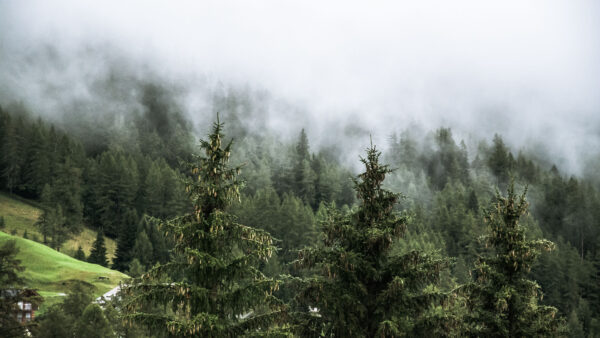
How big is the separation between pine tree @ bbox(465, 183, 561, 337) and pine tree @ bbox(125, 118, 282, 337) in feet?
23.4

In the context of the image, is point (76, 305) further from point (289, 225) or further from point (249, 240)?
point (289, 225)

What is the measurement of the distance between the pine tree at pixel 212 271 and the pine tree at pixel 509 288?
7.12 m

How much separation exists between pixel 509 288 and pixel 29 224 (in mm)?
110671

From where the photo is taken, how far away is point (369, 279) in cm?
1599

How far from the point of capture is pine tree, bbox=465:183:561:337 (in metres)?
15.6

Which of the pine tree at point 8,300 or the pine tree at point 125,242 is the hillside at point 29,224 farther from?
the pine tree at point 8,300

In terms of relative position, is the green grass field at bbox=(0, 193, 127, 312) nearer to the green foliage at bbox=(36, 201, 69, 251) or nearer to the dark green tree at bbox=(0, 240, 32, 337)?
the green foliage at bbox=(36, 201, 69, 251)

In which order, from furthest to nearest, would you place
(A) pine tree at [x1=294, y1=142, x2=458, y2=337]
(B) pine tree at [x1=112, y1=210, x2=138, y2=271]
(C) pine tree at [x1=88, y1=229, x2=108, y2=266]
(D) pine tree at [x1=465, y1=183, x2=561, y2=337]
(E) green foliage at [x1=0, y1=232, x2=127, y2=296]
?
(B) pine tree at [x1=112, y1=210, x2=138, y2=271] < (C) pine tree at [x1=88, y1=229, x2=108, y2=266] < (E) green foliage at [x1=0, y1=232, x2=127, y2=296] < (D) pine tree at [x1=465, y1=183, x2=561, y2=337] < (A) pine tree at [x1=294, y1=142, x2=458, y2=337]

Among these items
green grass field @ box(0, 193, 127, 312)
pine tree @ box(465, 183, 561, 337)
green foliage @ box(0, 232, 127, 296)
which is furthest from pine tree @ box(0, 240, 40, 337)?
green foliage @ box(0, 232, 127, 296)

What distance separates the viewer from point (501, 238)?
53.8ft

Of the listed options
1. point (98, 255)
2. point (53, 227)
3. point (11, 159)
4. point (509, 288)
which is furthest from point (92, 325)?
point (11, 159)

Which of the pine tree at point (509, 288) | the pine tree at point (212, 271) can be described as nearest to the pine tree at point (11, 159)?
the pine tree at point (212, 271)

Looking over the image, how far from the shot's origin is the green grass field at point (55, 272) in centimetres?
7006

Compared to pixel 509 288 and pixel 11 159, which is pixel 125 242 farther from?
pixel 509 288
